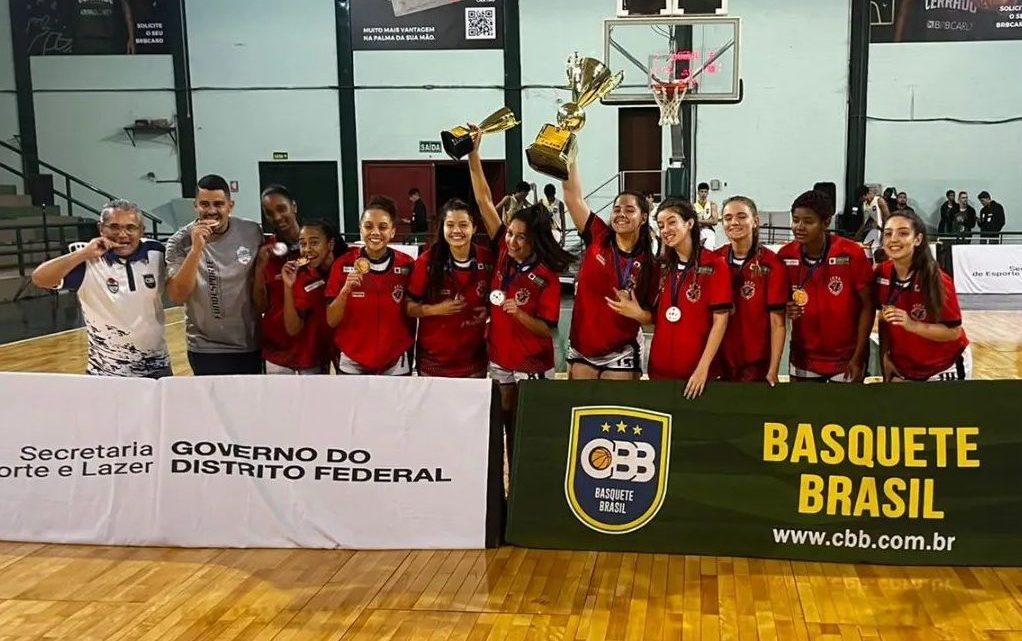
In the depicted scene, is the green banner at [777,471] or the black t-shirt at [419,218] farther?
the black t-shirt at [419,218]

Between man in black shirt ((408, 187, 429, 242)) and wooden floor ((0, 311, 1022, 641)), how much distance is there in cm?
1440

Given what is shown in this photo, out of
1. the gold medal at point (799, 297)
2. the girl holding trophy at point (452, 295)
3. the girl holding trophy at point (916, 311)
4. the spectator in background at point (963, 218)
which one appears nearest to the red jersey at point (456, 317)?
the girl holding trophy at point (452, 295)

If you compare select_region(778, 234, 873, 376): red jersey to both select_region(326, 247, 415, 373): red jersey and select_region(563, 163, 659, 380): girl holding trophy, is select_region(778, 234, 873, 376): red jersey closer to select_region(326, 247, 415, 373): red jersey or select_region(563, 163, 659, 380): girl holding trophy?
select_region(563, 163, 659, 380): girl holding trophy

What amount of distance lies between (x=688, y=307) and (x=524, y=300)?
850 millimetres

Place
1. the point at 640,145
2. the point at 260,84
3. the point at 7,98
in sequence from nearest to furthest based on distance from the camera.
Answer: the point at 640,145 → the point at 260,84 → the point at 7,98

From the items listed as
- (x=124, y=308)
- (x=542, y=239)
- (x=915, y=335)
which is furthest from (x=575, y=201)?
(x=124, y=308)

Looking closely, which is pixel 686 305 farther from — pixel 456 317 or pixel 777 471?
pixel 456 317

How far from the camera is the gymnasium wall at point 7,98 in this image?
19.5 m

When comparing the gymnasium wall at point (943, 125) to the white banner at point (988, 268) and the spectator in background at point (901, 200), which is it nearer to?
the spectator in background at point (901, 200)

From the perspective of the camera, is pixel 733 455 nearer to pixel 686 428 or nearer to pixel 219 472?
pixel 686 428

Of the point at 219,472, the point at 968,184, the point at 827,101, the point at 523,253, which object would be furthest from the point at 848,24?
the point at 219,472

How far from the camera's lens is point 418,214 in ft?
61.8

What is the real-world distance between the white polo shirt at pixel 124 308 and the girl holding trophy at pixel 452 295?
1396 millimetres

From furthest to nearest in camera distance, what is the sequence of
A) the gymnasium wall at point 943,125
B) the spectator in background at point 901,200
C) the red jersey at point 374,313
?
the gymnasium wall at point 943,125 → the spectator in background at point 901,200 → the red jersey at point 374,313
